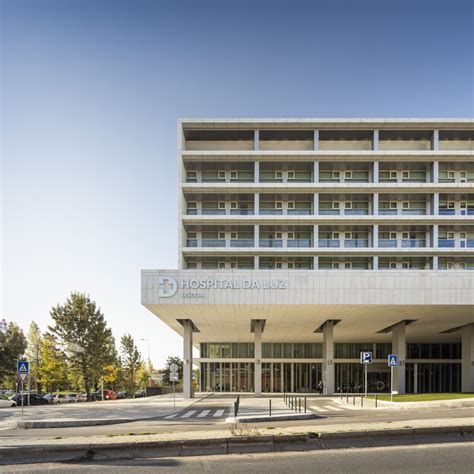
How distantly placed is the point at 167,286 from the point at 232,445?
84.6ft

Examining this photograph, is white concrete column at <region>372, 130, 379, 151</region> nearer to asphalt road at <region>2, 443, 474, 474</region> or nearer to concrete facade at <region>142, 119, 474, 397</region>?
concrete facade at <region>142, 119, 474, 397</region>

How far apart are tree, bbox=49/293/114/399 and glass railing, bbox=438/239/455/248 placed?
1508 inches

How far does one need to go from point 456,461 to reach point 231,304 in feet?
89.2

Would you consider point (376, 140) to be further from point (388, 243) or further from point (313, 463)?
point (313, 463)

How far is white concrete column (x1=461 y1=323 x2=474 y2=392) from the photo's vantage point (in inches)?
1672

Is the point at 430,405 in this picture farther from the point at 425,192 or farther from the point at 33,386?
the point at 33,386

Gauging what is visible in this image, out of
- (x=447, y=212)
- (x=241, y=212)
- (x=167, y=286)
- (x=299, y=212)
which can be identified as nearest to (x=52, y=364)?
(x=167, y=286)

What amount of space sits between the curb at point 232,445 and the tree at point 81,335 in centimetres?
4530

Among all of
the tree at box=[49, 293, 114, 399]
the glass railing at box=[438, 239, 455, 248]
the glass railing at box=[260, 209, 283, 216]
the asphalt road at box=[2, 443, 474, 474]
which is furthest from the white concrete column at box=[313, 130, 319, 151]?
the asphalt road at box=[2, 443, 474, 474]

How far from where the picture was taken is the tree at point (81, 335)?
Result: 5216 centimetres

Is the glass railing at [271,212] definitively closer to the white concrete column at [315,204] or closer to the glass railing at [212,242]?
the white concrete column at [315,204]

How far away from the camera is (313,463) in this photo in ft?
29.2

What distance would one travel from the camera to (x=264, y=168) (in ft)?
153

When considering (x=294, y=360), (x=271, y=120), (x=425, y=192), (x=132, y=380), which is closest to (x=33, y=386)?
(x=132, y=380)
